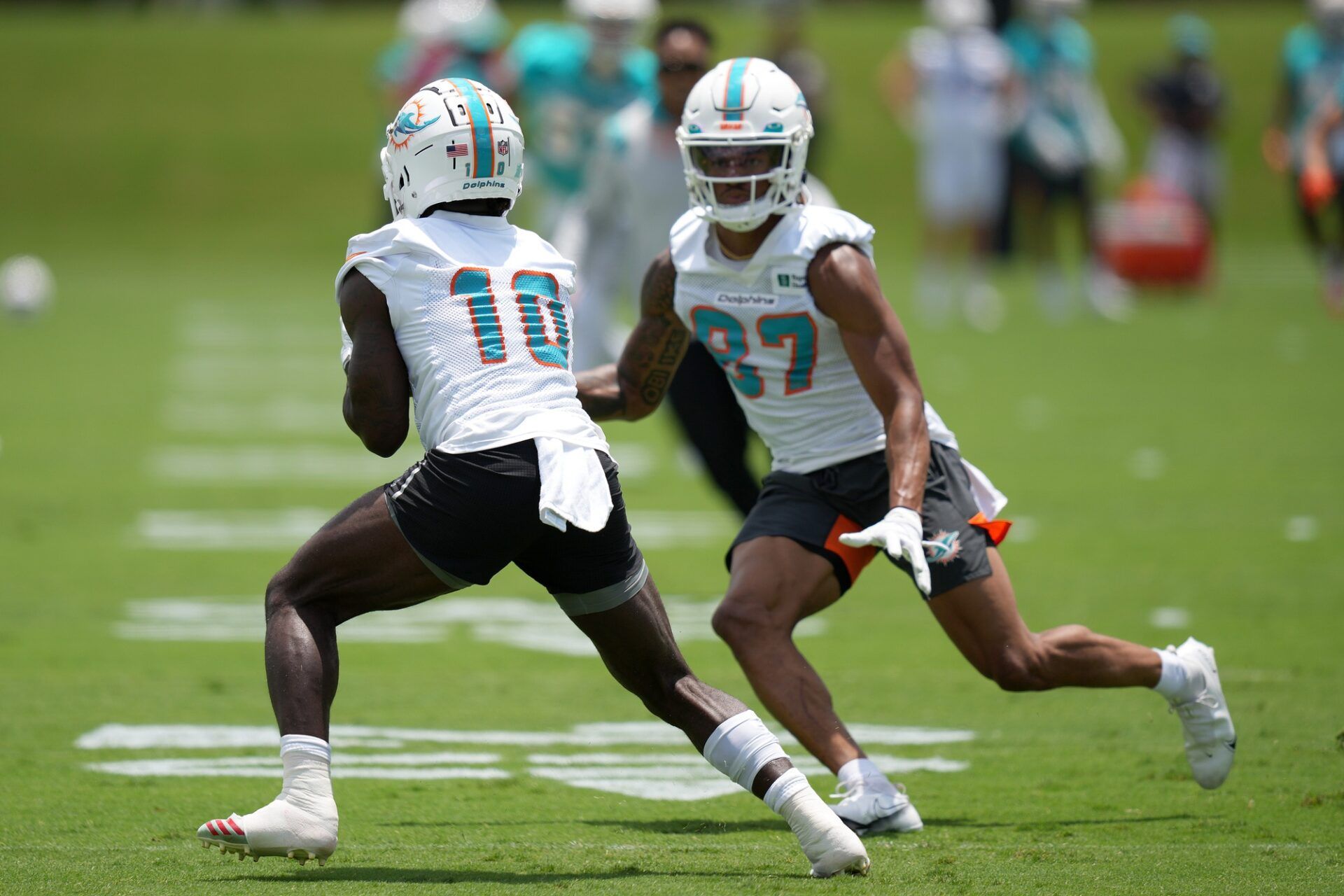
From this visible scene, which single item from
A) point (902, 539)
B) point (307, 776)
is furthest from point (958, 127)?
point (307, 776)

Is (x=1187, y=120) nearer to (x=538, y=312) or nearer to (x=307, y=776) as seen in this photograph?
(x=538, y=312)

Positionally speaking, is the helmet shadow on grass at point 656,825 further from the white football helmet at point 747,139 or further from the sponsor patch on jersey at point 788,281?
the white football helmet at point 747,139

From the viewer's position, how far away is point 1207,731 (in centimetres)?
486

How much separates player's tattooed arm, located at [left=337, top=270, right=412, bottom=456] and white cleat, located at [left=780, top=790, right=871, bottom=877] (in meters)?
1.18

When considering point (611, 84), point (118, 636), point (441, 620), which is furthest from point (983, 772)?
point (611, 84)

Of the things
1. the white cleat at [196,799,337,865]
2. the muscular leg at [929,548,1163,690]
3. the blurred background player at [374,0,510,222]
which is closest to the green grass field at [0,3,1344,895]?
the white cleat at [196,799,337,865]

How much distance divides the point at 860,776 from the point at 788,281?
1245 mm

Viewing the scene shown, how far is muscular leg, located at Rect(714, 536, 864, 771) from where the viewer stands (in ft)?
15.2

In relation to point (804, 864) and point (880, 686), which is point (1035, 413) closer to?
point (880, 686)

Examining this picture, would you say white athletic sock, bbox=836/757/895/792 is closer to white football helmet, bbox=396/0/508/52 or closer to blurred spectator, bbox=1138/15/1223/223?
white football helmet, bbox=396/0/508/52

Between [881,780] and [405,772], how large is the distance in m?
1.36

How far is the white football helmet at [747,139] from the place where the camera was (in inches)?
187

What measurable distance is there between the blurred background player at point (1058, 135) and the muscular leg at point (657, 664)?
13626mm

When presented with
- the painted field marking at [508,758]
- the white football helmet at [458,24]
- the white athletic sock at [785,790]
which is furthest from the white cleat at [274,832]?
the white football helmet at [458,24]
